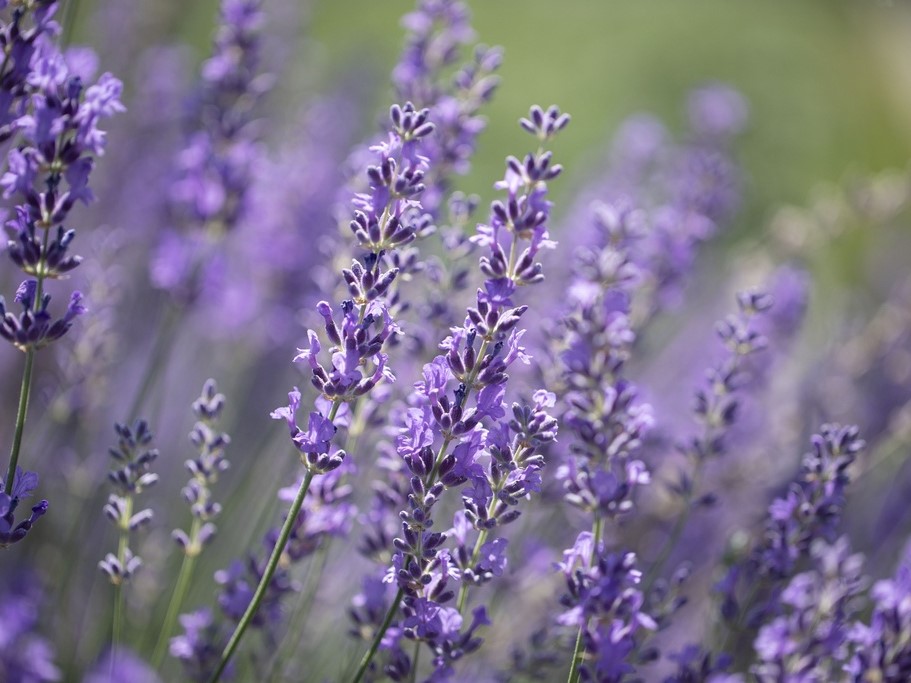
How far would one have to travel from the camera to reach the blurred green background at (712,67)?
13.8 feet

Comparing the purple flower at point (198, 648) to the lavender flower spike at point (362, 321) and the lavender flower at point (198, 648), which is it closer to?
the lavender flower at point (198, 648)

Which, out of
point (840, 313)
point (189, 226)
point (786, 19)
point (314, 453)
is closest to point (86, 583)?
point (189, 226)

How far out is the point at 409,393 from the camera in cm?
95

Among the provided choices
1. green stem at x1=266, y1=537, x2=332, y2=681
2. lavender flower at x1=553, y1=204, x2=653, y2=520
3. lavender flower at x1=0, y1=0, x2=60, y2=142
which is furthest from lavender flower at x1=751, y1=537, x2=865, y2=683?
lavender flower at x1=0, y1=0, x2=60, y2=142

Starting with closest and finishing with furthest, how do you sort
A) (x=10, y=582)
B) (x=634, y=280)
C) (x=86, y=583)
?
1. (x=634, y=280)
2. (x=10, y=582)
3. (x=86, y=583)

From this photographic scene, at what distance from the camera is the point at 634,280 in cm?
107

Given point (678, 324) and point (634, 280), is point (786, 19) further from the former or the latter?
point (634, 280)

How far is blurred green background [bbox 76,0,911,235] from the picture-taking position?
166 inches

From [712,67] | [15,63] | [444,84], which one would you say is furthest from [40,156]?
[712,67]

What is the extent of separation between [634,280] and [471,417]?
42 cm

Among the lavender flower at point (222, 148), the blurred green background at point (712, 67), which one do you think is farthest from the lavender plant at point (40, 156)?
the blurred green background at point (712, 67)

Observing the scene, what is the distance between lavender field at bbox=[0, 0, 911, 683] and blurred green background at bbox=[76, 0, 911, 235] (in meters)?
1.60

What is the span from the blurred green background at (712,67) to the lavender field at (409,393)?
160 centimetres

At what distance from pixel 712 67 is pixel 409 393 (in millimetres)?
4172
